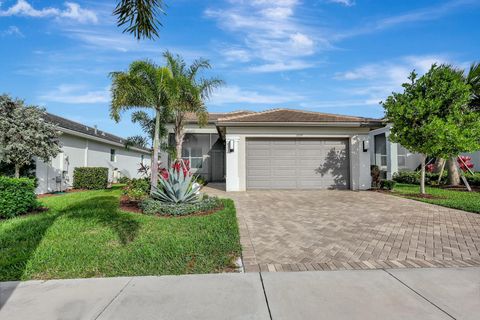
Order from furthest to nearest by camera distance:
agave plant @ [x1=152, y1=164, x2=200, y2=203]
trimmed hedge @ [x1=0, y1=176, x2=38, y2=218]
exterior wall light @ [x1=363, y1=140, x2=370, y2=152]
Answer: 1. exterior wall light @ [x1=363, y1=140, x2=370, y2=152]
2. agave plant @ [x1=152, y1=164, x2=200, y2=203]
3. trimmed hedge @ [x1=0, y1=176, x2=38, y2=218]

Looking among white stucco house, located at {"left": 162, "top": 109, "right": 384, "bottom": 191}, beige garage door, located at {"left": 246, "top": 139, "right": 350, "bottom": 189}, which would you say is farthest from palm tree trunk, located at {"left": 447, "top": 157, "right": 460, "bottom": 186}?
beige garage door, located at {"left": 246, "top": 139, "right": 350, "bottom": 189}

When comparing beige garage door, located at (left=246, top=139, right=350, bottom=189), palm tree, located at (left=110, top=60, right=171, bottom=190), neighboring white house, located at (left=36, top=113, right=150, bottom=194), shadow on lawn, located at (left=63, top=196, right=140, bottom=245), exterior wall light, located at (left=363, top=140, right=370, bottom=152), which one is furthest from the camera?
beige garage door, located at (left=246, top=139, right=350, bottom=189)

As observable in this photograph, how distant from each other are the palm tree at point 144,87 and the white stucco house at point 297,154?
4.08m

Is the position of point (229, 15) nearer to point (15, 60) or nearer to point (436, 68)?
point (15, 60)

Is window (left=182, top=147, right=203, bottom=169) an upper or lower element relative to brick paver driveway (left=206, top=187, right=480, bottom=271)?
upper

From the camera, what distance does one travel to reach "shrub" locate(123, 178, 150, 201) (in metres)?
9.14

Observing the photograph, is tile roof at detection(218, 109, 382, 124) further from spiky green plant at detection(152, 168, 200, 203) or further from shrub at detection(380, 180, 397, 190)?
spiky green plant at detection(152, 168, 200, 203)

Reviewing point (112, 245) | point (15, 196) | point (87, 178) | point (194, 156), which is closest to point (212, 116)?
point (194, 156)

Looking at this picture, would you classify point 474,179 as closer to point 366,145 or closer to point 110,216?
point 366,145

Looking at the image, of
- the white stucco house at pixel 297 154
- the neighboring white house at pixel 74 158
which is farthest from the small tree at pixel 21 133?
the white stucco house at pixel 297 154

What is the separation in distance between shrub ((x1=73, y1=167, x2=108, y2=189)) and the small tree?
3420 mm

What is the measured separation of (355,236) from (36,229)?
687 centimetres

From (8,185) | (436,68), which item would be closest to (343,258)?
(8,185)

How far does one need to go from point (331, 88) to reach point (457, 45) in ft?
18.0
